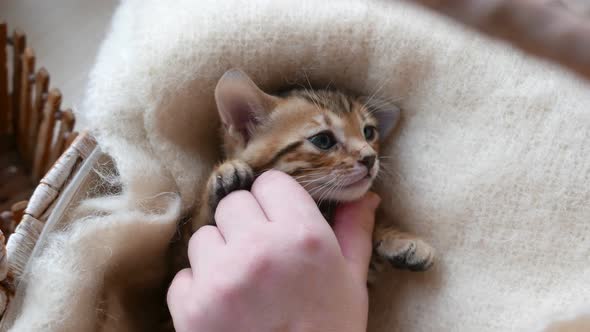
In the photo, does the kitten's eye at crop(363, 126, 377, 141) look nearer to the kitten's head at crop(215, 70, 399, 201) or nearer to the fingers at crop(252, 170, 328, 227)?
the kitten's head at crop(215, 70, 399, 201)

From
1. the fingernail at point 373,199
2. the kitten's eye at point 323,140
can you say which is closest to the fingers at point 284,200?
the kitten's eye at point 323,140

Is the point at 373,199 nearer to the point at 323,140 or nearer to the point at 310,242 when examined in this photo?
the point at 323,140

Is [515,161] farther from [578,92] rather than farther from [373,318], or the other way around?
[373,318]

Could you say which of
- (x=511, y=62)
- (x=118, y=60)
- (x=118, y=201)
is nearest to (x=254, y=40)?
(x=118, y=60)

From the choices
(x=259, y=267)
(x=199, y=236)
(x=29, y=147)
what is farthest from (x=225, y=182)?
(x=29, y=147)

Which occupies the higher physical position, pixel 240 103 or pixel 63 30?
pixel 240 103
